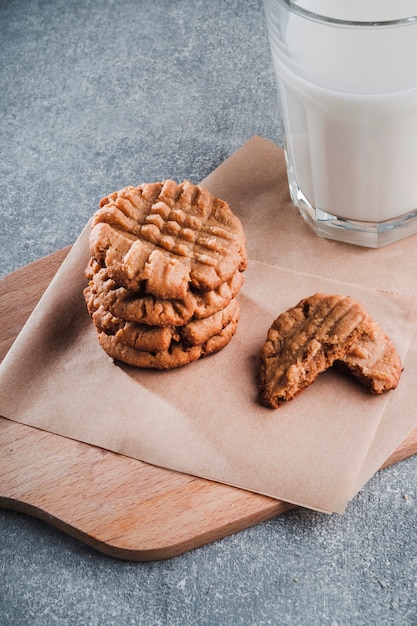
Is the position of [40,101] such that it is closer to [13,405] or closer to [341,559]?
[13,405]

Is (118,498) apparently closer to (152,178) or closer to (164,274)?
(164,274)

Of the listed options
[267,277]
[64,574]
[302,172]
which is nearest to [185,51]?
[302,172]

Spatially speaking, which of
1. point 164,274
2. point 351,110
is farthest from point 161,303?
point 351,110

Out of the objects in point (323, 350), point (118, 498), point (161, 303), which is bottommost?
point (118, 498)

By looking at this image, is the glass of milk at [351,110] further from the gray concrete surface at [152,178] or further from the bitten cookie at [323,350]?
the gray concrete surface at [152,178]

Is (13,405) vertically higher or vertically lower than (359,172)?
lower

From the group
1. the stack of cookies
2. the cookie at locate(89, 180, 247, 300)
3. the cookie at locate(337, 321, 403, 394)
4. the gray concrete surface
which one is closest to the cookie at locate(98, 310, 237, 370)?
the stack of cookies

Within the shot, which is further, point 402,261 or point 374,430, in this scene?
point 402,261

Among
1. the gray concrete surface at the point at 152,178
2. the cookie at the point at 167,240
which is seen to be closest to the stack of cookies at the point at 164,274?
the cookie at the point at 167,240
